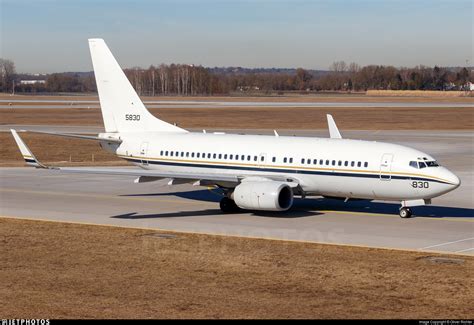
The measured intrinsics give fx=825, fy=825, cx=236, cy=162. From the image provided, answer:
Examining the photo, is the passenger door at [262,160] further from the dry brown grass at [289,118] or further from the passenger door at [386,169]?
the dry brown grass at [289,118]

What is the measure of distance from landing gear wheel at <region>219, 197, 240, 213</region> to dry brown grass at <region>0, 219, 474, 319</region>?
626 centimetres

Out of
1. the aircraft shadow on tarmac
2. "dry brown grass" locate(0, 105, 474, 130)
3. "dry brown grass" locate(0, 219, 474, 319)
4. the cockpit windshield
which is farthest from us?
"dry brown grass" locate(0, 105, 474, 130)

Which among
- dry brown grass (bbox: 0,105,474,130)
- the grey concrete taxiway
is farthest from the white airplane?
dry brown grass (bbox: 0,105,474,130)

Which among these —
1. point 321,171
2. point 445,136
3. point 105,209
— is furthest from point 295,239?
point 445,136

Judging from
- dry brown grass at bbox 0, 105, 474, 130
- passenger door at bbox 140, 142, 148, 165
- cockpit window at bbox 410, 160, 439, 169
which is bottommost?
dry brown grass at bbox 0, 105, 474, 130

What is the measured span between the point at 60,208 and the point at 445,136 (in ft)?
203

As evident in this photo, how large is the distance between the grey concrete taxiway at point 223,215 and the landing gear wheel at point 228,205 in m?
0.68

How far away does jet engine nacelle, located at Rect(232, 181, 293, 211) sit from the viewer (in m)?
37.7

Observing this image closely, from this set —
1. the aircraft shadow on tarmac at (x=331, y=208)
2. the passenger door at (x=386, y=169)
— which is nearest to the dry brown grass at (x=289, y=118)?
the aircraft shadow on tarmac at (x=331, y=208)

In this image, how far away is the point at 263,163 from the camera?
4075 centimetres

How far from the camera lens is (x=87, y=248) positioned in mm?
31812

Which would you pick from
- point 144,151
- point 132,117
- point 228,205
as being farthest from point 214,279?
point 132,117

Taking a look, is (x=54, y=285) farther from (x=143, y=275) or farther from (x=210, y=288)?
(x=210, y=288)

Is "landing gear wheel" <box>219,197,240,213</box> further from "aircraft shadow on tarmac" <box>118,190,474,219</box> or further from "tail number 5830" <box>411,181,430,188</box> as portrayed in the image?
"tail number 5830" <box>411,181,430,188</box>
